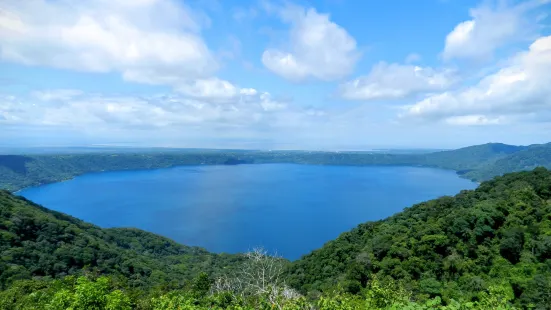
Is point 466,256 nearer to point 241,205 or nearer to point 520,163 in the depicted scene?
point 241,205

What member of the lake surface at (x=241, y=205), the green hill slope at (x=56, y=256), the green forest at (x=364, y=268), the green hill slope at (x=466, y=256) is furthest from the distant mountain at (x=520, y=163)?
the green hill slope at (x=56, y=256)

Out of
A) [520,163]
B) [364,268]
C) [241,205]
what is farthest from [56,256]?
[520,163]

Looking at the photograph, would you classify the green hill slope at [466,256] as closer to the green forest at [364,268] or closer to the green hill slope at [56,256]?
the green forest at [364,268]

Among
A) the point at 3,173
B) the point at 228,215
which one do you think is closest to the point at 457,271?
the point at 228,215

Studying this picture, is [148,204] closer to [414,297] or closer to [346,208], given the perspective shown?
[346,208]

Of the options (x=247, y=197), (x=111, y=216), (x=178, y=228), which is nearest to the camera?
(x=178, y=228)

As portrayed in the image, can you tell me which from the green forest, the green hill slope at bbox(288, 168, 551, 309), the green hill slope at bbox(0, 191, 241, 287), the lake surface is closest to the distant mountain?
the lake surface
